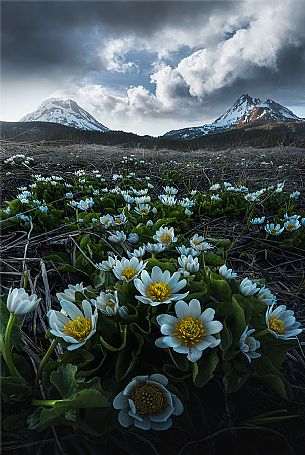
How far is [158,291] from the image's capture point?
119 cm

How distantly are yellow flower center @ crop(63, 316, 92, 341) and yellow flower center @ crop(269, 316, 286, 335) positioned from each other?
0.65 meters

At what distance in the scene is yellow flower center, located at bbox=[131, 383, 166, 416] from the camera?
990 millimetres

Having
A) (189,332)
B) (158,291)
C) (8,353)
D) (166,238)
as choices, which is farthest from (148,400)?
(166,238)

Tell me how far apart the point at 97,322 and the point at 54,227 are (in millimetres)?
1661

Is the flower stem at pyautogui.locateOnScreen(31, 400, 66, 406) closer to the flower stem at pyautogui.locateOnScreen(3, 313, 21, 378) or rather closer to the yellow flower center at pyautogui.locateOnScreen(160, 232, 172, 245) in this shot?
the flower stem at pyautogui.locateOnScreen(3, 313, 21, 378)

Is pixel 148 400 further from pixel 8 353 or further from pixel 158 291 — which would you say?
→ pixel 8 353

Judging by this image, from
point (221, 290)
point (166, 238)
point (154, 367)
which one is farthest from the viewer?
point (166, 238)

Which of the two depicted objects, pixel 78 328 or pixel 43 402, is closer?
pixel 43 402

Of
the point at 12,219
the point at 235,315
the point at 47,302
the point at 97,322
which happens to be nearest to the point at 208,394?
the point at 235,315

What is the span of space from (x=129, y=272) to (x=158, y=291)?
0.70 ft

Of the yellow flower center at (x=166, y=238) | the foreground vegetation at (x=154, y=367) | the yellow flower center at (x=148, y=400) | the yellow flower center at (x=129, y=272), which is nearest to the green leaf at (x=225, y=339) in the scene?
the foreground vegetation at (x=154, y=367)

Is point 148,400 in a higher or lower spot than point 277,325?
lower

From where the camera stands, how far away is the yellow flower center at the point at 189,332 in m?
1.08

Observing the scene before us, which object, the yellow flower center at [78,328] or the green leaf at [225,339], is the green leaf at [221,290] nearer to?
the green leaf at [225,339]
